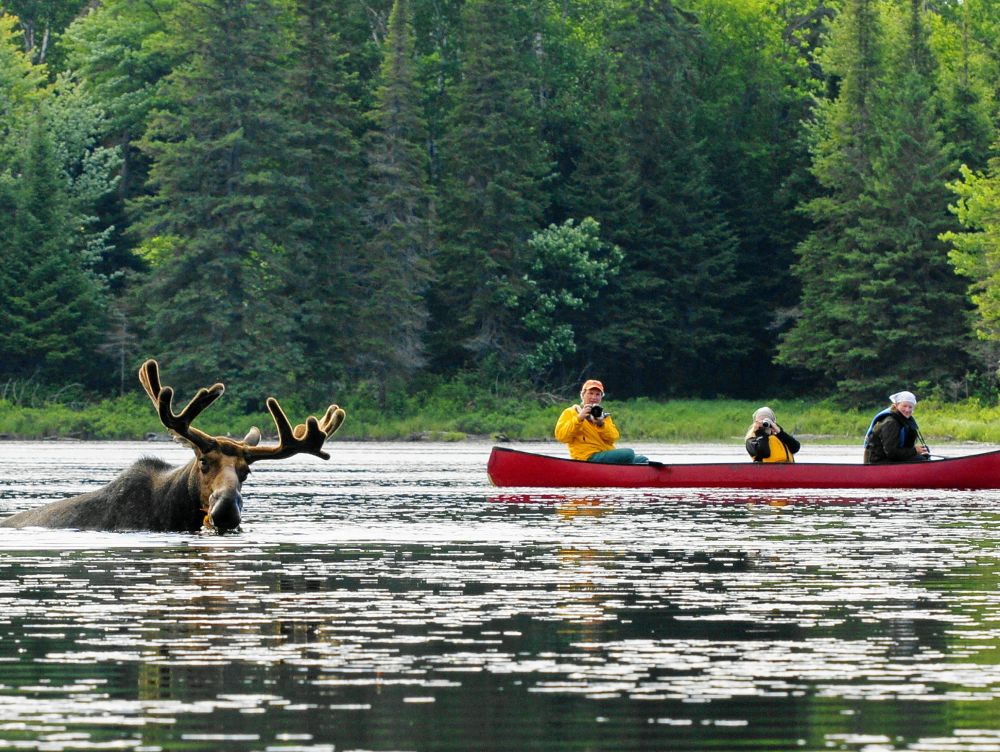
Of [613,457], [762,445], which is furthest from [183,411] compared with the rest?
[762,445]

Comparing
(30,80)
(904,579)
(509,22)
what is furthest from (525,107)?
(904,579)

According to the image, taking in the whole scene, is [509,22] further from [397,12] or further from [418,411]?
[418,411]

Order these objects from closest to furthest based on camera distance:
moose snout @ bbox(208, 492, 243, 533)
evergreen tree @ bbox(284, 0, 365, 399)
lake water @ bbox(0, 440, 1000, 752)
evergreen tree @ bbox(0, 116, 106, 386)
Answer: lake water @ bbox(0, 440, 1000, 752) < moose snout @ bbox(208, 492, 243, 533) < evergreen tree @ bbox(0, 116, 106, 386) < evergreen tree @ bbox(284, 0, 365, 399)

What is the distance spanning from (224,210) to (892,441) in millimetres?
43168

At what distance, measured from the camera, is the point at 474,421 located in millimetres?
68688

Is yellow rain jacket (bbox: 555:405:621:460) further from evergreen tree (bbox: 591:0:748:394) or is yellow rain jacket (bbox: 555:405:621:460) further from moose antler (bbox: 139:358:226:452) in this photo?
evergreen tree (bbox: 591:0:748:394)

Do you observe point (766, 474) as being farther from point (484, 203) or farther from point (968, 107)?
point (968, 107)

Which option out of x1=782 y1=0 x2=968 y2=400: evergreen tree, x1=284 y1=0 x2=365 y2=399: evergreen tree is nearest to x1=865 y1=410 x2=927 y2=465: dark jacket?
x1=284 y1=0 x2=365 y2=399: evergreen tree

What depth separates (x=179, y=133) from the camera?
71.9 metres

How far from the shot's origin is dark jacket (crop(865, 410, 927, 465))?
98.0 ft

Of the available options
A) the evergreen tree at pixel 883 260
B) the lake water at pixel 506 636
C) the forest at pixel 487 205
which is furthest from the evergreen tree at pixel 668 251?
the lake water at pixel 506 636

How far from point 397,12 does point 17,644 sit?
203ft

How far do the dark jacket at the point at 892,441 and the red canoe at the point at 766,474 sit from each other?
0.45 m

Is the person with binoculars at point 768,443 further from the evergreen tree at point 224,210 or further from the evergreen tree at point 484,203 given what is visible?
the evergreen tree at point 484,203
